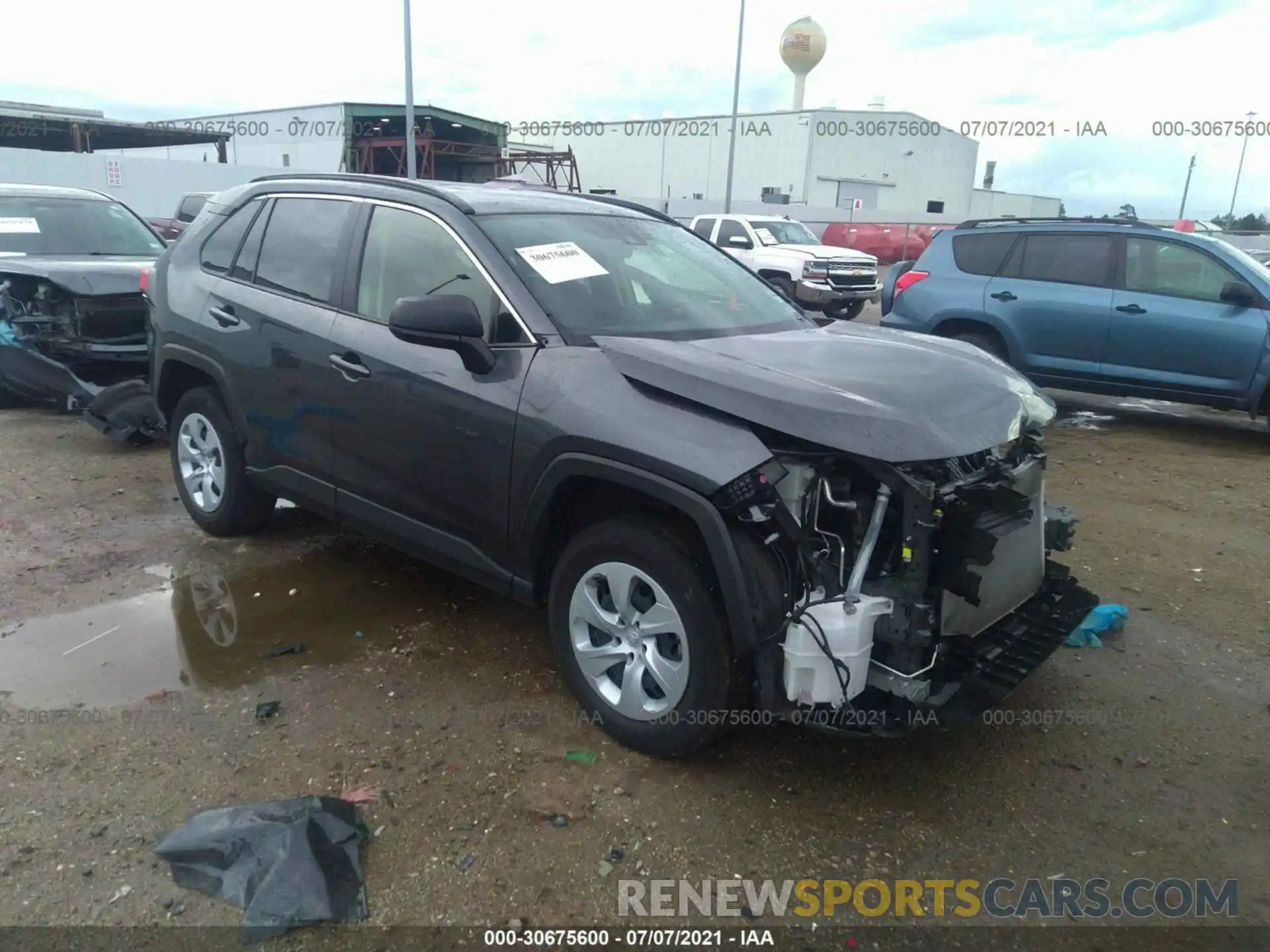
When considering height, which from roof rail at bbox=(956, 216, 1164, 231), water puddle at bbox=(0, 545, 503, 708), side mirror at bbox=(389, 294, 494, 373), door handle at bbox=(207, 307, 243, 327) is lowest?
water puddle at bbox=(0, 545, 503, 708)

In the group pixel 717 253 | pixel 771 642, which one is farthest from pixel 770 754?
pixel 717 253

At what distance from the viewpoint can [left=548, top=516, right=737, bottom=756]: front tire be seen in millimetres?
2799

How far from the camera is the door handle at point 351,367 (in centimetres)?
373

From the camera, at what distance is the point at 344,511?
4.02 m

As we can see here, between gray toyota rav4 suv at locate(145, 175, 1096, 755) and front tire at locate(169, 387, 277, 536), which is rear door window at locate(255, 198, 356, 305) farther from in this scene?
front tire at locate(169, 387, 277, 536)

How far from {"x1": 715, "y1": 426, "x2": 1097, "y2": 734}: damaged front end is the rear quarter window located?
6.37 m

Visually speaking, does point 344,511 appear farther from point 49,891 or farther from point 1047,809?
point 1047,809

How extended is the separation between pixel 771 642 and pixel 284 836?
1.50 meters

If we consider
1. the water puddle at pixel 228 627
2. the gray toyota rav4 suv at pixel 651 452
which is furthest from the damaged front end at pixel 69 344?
the gray toyota rav4 suv at pixel 651 452

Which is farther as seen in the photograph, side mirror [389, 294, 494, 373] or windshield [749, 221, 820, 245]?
windshield [749, 221, 820, 245]

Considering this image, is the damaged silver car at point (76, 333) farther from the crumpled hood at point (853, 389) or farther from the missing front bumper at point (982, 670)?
the missing front bumper at point (982, 670)

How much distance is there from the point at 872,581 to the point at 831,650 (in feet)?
0.93

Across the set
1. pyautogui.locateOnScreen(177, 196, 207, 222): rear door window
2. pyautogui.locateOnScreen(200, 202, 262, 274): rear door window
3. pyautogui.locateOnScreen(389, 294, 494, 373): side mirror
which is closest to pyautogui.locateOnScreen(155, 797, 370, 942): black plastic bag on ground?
pyautogui.locateOnScreen(389, 294, 494, 373): side mirror

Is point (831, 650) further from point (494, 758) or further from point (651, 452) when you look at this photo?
point (494, 758)
